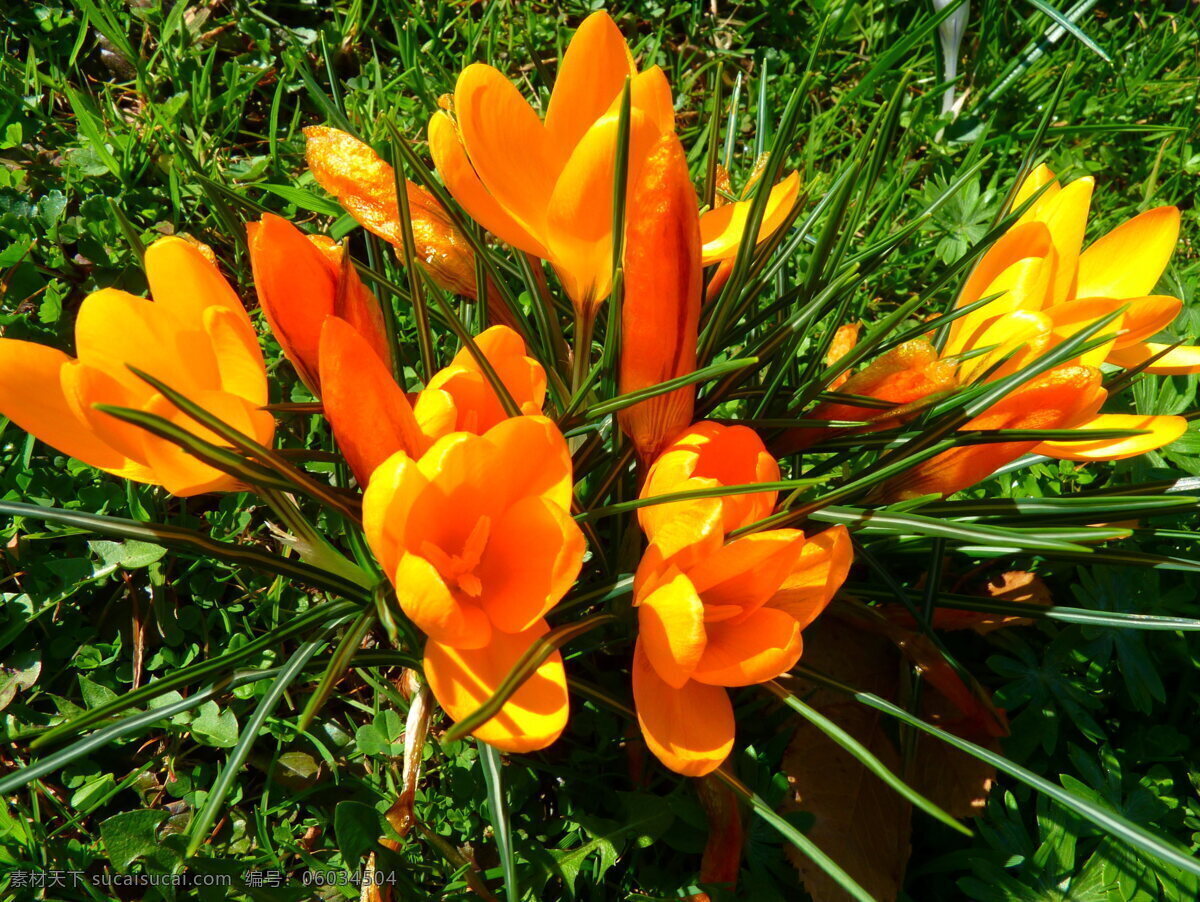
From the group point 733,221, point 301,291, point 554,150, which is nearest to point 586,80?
point 554,150

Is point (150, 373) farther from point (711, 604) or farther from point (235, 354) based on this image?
point (711, 604)

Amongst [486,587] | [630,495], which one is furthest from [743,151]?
[486,587]

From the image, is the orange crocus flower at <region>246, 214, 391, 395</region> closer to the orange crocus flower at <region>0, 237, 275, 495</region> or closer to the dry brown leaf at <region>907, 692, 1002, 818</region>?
the orange crocus flower at <region>0, 237, 275, 495</region>

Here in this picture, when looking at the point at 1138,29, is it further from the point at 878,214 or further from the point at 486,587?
the point at 486,587

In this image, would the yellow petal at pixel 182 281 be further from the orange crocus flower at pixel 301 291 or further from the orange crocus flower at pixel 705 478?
the orange crocus flower at pixel 705 478

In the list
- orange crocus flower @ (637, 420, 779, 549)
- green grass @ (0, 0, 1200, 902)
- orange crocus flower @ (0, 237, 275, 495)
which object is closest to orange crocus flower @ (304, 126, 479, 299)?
green grass @ (0, 0, 1200, 902)

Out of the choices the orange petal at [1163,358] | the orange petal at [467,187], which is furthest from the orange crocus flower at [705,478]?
the orange petal at [1163,358]
